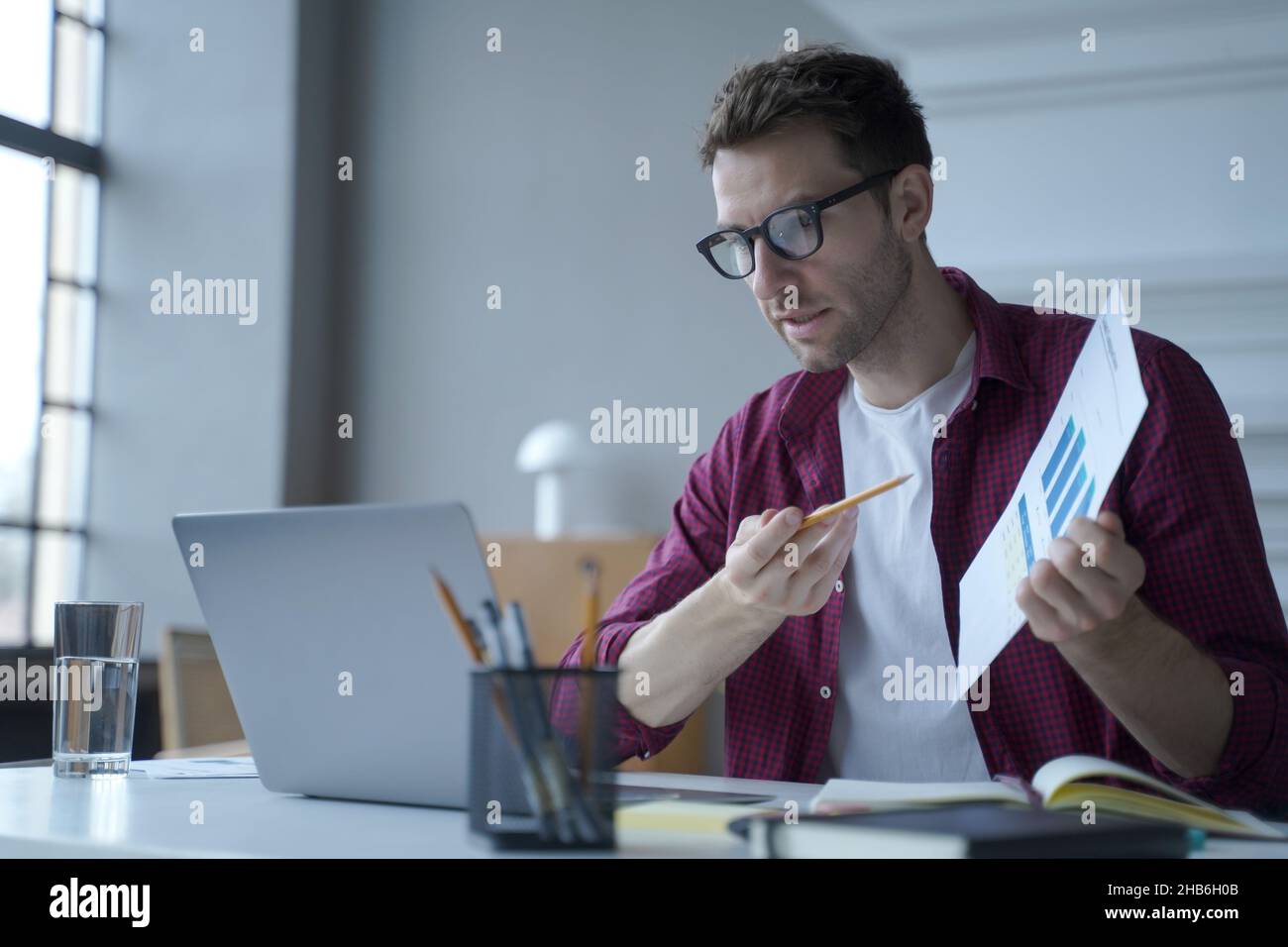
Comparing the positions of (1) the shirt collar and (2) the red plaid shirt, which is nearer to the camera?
(2) the red plaid shirt

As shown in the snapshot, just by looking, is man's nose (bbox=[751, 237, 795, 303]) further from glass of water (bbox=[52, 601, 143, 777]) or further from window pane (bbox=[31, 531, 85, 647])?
window pane (bbox=[31, 531, 85, 647])

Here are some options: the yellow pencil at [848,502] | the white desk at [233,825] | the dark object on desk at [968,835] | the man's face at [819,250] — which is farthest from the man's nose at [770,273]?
the dark object on desk at [968,835]

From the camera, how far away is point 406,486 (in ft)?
13.3

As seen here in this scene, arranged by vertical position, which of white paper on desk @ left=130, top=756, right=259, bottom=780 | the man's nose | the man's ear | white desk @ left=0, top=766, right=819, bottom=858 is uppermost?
the man's ear

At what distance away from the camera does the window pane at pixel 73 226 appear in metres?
4.06

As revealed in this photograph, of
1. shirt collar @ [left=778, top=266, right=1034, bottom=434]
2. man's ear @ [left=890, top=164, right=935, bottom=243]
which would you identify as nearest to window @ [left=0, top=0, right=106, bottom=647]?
shirt collar @ [left=778, top=266, right=1034, bottom=434]

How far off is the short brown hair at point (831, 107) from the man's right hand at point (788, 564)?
1.98ft

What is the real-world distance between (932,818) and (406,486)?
345cm

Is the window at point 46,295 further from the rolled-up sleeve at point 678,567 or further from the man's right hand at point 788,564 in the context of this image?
the man's right hand at point 788,564

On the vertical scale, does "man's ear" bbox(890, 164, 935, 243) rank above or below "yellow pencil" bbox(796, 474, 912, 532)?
above

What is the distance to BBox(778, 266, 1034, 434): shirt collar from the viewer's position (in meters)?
1.53

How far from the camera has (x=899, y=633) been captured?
4.92 ft

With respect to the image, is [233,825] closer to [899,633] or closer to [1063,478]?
[1063,478]

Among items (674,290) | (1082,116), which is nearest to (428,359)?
(674,290)
